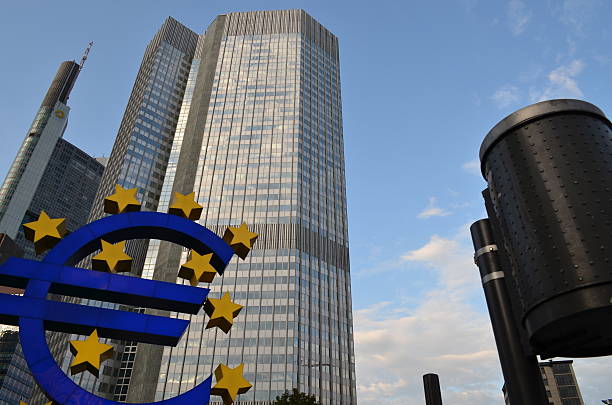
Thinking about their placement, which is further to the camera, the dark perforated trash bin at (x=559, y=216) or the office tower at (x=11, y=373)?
the office tower at (x=11, y=373)

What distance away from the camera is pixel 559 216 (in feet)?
54.5

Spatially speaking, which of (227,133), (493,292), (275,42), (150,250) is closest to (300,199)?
(227,133)

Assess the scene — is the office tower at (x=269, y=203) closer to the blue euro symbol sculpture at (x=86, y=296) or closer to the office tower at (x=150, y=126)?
the office tower at (x=150, y=126)

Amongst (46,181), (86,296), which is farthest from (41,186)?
(86,296)

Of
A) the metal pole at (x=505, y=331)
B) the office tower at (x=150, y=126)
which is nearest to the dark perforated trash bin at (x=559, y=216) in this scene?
the metal pole at (x=505, y=331)

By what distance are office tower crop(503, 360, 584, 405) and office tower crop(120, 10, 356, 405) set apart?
50560mm

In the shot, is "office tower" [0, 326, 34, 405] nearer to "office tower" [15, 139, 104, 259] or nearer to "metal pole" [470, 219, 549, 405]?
"office tower" [15, 139, 104, 259]

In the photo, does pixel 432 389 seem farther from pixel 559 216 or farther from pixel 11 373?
pixel 11 373

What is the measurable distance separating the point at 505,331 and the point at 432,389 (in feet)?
17.8

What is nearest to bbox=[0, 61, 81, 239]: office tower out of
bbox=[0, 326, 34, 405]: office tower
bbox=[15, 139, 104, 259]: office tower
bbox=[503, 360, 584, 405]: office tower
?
bbox=[15, 139, 104, 259]: office tower

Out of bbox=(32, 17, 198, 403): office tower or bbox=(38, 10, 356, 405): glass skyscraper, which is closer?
bbox=(38, 10, 356, 405): glass skyscraper

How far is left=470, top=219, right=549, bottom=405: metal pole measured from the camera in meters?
22.7

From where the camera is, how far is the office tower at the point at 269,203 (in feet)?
247

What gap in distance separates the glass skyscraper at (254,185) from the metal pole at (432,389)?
36945 mm
